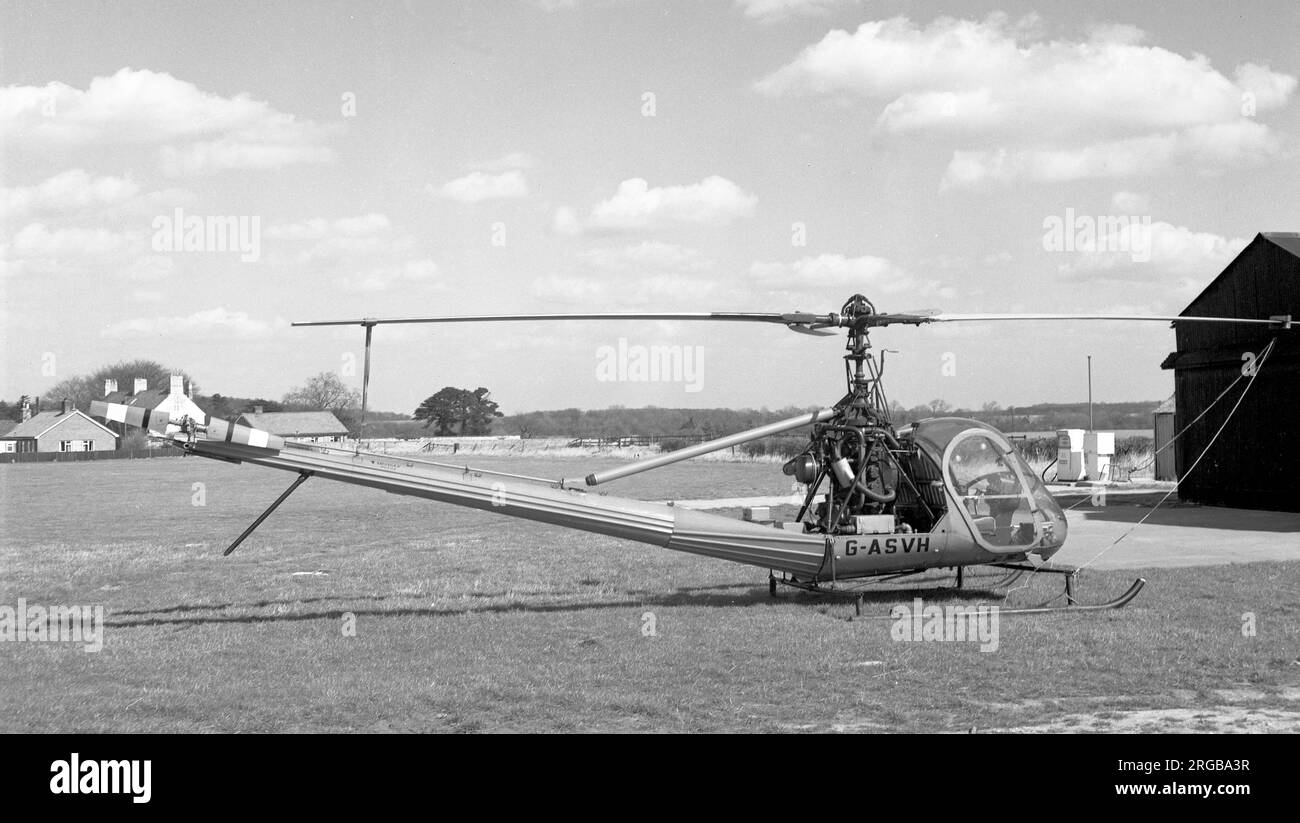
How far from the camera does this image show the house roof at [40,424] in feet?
314

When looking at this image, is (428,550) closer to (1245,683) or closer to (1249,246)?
(1245,683)

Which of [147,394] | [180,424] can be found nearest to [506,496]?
[180,424]

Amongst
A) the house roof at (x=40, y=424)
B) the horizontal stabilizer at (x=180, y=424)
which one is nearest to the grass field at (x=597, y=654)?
the horizontal stabilizer at (x=180, y=424)

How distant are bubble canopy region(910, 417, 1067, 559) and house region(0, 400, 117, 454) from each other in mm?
96644

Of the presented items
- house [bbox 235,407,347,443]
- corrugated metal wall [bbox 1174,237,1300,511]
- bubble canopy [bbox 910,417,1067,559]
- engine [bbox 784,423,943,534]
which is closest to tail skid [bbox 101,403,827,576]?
engine [bbox 784,423,943,534]

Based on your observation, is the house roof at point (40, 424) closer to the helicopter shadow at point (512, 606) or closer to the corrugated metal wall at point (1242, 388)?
the corrugated metal wall at point (1242, 388)

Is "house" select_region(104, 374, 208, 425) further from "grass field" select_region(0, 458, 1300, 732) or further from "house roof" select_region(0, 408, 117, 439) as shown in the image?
"grass field" select_region(0, 458, 1300, 732)

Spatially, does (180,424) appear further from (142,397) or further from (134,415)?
(142,397)

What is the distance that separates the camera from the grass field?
7668 millimetres

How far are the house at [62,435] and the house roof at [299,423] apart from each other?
12.7 meters

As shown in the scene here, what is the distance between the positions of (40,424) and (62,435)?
348 centimetres

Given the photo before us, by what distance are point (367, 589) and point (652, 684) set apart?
673 cm

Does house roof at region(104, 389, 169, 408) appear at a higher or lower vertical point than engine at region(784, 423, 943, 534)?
higher

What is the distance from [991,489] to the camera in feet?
39.3
